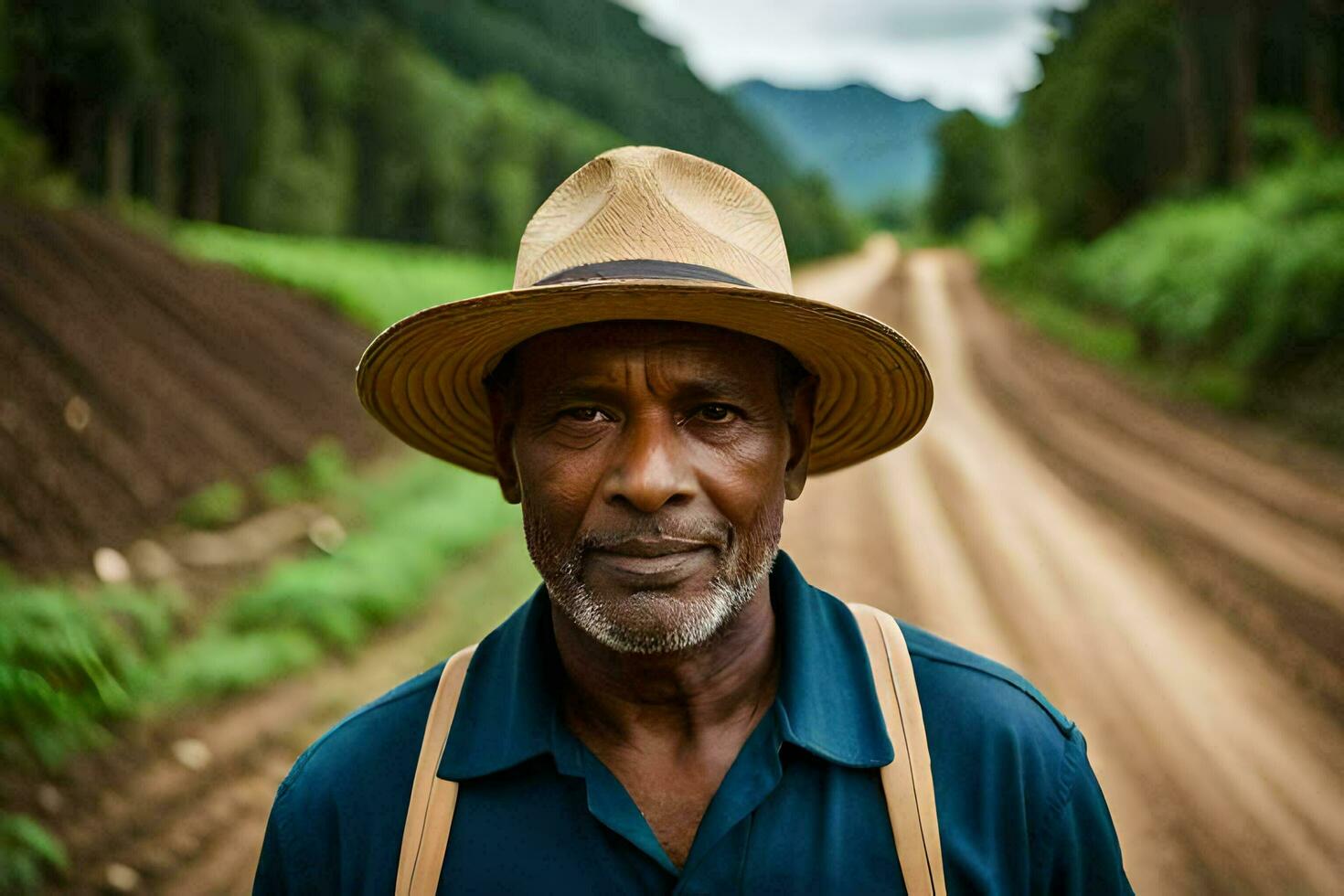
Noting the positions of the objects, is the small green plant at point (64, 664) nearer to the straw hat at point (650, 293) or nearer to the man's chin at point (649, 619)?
the straw hat at point (650, 293)

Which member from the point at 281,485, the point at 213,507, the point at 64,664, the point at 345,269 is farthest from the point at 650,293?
the point at 345,269

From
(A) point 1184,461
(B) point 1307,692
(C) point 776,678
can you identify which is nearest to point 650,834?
(C) point 776,678

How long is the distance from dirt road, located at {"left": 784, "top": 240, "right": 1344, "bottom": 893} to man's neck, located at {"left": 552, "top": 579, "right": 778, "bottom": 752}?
3279 mm

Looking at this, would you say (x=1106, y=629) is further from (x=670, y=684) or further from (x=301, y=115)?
(x=301, y=115)

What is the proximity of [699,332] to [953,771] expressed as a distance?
917 millimetres

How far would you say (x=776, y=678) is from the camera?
6.72 ft

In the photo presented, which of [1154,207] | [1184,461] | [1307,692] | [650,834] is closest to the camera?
[650,834]

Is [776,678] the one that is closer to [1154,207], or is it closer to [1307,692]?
[1307,692]

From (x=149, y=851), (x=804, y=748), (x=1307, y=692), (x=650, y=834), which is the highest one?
(x=804, y=748)

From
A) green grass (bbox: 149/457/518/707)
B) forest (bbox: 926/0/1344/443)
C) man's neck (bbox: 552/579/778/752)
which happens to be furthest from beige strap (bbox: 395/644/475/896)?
forest (bbox: 926/0/1344/443)

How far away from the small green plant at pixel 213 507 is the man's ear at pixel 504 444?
265 inches

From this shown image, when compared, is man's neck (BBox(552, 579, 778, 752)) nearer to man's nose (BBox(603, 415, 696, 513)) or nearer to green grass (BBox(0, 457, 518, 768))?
man's nose (BBox(603, 415, 696, 513))

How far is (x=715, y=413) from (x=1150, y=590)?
6539 millimetres

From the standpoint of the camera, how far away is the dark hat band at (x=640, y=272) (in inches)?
70.9
